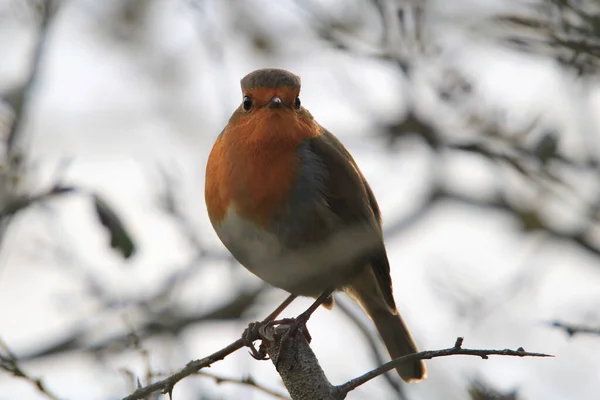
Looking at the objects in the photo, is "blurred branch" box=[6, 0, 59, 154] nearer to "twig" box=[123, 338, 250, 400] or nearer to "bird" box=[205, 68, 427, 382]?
"bird" box=[205, 68, 427, 382]

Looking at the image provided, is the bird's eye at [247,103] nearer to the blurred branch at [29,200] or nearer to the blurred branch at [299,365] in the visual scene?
the blurred branch at [29,200]

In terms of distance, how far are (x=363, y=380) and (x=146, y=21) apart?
5.12 meters

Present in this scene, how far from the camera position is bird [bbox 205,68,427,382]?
431cm

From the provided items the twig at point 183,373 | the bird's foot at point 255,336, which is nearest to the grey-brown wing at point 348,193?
the bird's foot at point 255,336

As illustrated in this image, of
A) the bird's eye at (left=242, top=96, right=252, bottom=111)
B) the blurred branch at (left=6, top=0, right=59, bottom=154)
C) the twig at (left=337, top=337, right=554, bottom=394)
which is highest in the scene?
the blurred branch at (left=6, top=0, right=59, bottom=154)

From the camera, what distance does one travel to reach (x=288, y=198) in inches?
172

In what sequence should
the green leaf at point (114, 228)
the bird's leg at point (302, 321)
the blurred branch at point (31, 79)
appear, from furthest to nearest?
the blurred branch at point (31, 79) → the green leaf at point (114, 228) → the bird's leg at point (302, 321)

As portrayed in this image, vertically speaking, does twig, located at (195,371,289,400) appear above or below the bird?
below

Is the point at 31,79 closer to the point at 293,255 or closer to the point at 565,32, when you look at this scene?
the point at 293,255

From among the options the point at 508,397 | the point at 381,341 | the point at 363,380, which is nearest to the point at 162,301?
the point at 381,341

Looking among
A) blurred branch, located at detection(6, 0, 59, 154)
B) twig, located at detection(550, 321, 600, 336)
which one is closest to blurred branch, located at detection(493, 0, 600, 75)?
twig, located at detection(550, 321, 600, 336)

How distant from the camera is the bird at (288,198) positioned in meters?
4.31

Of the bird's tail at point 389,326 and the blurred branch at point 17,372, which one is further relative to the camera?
the bird's tail at point 389,326

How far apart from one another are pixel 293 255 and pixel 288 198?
0.25 metres
